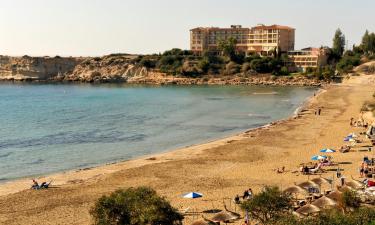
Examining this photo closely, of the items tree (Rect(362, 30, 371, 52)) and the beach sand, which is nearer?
the beach sand

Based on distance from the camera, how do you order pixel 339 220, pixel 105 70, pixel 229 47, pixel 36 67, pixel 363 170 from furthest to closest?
1. pixel 36 67
2. pixel 105 70
3. pixel 229 47
4. pixel 363 170
5. pixel 339 220

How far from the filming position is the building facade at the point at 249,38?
135875 mm

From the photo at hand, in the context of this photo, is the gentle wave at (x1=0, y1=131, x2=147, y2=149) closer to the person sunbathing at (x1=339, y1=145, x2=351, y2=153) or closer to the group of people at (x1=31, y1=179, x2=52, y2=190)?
the group of people at (x1=31, y1=179, x2=52, y2=190)

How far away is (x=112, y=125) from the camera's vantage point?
5231 centimetres

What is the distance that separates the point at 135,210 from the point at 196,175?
13142mm

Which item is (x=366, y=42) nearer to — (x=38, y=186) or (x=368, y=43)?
(x=368, y=43)

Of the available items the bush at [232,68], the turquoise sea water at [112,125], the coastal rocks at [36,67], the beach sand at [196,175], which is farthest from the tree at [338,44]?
the beach sand at [196,175]

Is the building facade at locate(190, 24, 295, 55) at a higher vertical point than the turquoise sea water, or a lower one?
higher

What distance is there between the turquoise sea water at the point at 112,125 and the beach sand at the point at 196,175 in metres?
Result: 3.96

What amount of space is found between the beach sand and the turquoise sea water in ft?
13.0

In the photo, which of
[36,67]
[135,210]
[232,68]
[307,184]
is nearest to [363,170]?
[307,184]

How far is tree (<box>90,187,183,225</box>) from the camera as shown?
46.2ft

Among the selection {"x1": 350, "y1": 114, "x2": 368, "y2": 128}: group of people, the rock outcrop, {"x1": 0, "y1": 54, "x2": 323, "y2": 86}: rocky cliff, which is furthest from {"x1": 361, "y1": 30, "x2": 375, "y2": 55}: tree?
{"x1": 350, "y1": 114, "x2": 368, "y2": 128}: group of people

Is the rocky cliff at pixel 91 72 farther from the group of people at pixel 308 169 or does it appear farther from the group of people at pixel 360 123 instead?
the group of people at pixel 308 169
